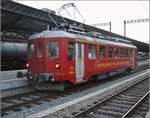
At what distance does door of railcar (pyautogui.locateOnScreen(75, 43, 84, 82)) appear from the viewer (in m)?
13.7

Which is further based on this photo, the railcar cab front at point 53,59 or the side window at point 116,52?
the side window at point 116,52

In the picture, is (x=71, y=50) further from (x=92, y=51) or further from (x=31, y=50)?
(x=92, y=51)

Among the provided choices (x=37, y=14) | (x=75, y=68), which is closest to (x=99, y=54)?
(x=75, y=68)

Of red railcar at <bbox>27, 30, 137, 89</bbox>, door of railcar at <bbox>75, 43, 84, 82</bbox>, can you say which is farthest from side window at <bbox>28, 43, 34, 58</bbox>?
door of railcar at <bbox>75, 43, 84, 82</bbox>

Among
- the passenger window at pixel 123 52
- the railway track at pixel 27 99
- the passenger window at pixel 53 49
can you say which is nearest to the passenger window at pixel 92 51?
the railway track at pixel 27 99

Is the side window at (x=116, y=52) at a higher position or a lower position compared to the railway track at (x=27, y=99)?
higher

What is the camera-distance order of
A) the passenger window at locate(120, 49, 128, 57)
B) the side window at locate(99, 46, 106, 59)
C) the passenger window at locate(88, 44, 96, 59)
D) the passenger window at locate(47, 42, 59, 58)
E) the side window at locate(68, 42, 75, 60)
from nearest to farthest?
the passenger window at locate(47, 42, 59, 58) → the side window at locate(68, 42, 75, 60) → the passenger window at locate(88, 44, 96, 59) → the side window at locate(99, 46, 106, 59) → the passenger window at locate(120, 49, 128, 57)

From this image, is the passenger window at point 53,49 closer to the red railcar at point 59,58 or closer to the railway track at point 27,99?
the red railcar at point 59,58

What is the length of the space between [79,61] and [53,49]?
1.55m

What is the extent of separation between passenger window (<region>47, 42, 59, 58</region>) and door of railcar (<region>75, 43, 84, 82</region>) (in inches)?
42.4

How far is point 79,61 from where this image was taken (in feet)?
45.7

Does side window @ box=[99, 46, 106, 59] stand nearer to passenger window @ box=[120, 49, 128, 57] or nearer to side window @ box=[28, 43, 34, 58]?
passenger window @ box=[120, 49, 128, 57]

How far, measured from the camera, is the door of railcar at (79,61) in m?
13.7

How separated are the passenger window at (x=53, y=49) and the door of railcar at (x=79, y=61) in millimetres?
1077
